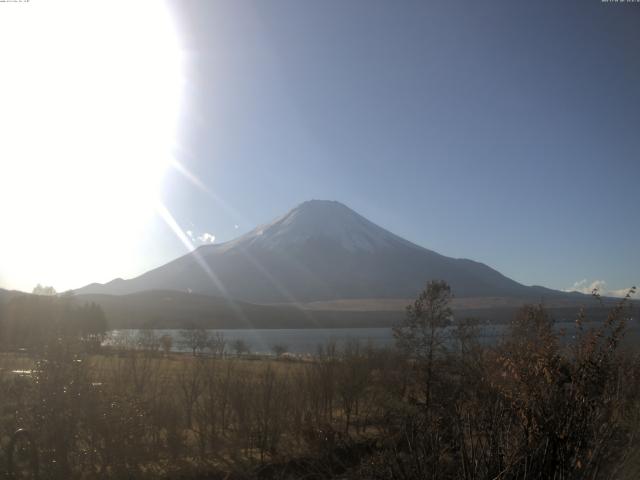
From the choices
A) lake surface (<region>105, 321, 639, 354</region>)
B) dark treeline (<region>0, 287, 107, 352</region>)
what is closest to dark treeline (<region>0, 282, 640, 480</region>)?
lake surface (<region>105, 321, 639, 354</region>)

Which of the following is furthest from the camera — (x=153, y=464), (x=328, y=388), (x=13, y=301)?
(x=13, y=301)

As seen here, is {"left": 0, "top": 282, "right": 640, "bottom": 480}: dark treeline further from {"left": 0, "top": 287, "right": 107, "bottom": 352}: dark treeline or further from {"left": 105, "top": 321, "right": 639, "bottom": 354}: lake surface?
{"left": 0, "top": 287, "right": 107, "bottom": 352}: dark treeline

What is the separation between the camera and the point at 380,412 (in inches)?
709

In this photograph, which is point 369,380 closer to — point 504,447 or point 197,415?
point 197,415

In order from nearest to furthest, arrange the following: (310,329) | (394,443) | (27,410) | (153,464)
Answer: (394,443), (27,410), (153,464), (310,329)

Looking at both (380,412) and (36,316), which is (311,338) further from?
(380,412)

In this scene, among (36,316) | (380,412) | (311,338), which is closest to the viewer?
(380,412)

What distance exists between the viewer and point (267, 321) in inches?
6319

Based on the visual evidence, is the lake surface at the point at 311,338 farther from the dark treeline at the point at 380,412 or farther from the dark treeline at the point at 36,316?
the dark treeline at the point at 36,316

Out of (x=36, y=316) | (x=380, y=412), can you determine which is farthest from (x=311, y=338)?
(x=380, y=412)

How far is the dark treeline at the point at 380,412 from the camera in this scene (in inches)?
179

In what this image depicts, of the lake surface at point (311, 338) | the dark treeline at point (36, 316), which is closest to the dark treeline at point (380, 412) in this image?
the lake surface at point (311, 338)

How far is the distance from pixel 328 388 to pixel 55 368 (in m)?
10.5

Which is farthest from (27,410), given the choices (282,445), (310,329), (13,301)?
(310,329)
